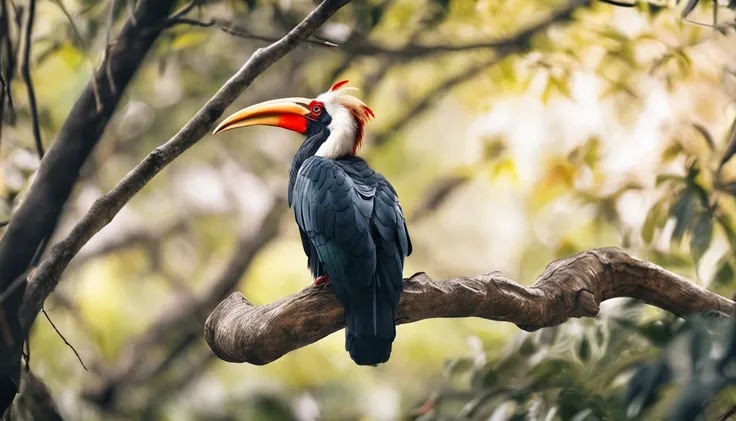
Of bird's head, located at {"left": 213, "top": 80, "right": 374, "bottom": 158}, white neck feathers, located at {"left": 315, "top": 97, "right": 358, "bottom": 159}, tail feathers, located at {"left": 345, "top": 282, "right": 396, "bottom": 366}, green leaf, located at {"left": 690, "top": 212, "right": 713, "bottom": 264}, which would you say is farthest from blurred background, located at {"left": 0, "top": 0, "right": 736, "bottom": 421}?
tail feathers, located at {"left": 345, "top": 282, "right": 396, "bottom": 366}

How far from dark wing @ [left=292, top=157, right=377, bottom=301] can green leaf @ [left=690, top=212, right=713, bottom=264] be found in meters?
1.17

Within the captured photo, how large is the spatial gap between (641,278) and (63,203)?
6.02ft

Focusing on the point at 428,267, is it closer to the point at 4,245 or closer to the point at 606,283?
the point at 606,283

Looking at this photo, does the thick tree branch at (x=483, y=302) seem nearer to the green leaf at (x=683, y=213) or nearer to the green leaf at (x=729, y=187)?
the green leaf at (x=683, y=213)

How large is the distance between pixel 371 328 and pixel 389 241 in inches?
13.2

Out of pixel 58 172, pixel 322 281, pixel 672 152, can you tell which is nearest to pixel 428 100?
pixel 672 152

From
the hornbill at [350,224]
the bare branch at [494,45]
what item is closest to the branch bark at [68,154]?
the hornbill at [350,224]

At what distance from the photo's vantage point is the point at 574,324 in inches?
137

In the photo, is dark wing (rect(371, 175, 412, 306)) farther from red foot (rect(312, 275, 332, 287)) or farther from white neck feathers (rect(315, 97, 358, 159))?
white neck feathers (rect(315, 97, 358, 159))

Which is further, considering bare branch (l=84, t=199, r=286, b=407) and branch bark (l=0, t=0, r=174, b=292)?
bare branch (l=84, t=199, r=286, b=407)

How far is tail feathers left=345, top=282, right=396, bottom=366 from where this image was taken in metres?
2.43

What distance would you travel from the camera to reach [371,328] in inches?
95.6

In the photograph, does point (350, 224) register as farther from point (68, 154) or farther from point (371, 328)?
point (68, 154)

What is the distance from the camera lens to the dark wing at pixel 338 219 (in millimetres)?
2523
